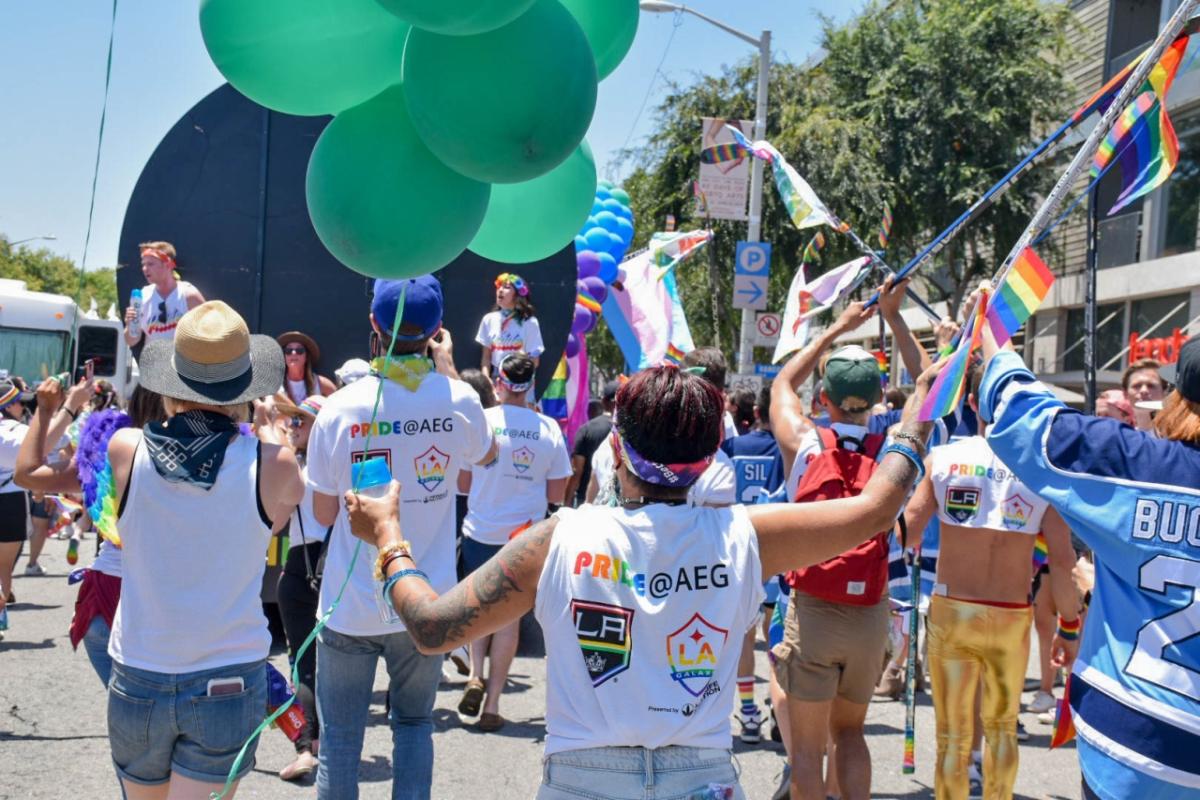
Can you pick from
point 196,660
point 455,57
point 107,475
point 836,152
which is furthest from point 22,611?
point 836,152

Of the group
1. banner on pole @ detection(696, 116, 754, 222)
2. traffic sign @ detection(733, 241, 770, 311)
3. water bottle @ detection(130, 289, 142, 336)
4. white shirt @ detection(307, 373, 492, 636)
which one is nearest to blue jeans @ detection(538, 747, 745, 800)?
white shirt @ detection(307, 373, 492, 636)

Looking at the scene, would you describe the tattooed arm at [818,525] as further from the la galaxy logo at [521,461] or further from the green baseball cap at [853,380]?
the la galaxy logo at [521,461]

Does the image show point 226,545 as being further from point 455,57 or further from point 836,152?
point 836,152

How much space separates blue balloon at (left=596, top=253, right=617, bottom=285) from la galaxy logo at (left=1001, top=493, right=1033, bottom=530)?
5734 mm

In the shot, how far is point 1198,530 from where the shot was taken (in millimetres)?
2641

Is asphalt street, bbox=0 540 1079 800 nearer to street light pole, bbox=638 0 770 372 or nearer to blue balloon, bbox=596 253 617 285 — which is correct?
blue balloon, bbox=596 253 617 285

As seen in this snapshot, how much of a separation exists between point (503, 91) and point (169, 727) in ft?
6.62

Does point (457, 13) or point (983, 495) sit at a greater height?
point (457, 13)

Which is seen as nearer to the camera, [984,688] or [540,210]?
[540,210]

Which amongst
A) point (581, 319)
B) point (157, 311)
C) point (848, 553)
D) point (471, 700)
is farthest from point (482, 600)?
point (581, 319)

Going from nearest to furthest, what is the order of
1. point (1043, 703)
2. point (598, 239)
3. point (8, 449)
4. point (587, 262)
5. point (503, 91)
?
point (503, 91) < point (1043, 703) < point (8, 449) < point (587, 262) < point (598, 239)

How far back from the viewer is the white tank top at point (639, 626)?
2203 millimetres

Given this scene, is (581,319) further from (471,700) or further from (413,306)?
(413,306)

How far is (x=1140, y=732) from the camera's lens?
265cm
